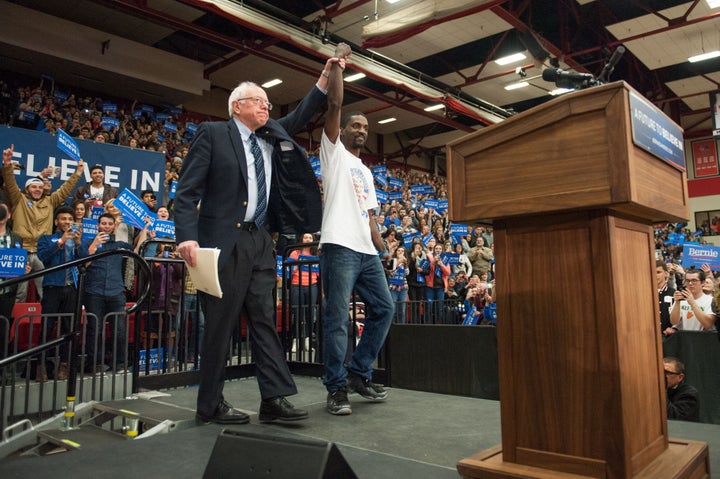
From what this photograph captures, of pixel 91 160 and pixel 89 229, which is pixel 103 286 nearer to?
pixel 89 229

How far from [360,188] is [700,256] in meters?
5.62

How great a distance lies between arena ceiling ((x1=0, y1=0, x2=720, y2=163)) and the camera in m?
10.2

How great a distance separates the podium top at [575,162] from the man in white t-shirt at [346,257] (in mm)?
1323

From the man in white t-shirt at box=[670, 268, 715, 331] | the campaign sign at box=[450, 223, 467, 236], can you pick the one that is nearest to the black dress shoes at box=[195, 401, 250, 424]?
the man in white t-shirt at box=[670, 268, 715, 331]

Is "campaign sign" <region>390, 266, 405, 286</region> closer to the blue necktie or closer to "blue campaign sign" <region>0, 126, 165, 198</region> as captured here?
"blue campaign sign" <region>0, 126, 165, 198</region>

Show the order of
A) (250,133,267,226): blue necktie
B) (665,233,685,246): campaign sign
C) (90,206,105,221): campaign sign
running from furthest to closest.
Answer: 1. (665,233,685,246): campaign sign
2. (90,206,105,221): campaign sign
3. (250,133,267,226): blue necktie

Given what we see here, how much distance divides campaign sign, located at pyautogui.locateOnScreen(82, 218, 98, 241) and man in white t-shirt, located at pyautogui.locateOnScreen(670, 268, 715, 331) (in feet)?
19.6

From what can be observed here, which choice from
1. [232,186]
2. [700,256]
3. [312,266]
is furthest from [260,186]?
[700,256]

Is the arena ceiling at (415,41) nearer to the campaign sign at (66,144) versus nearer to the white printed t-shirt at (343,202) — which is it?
the campaign sign at (66,144)

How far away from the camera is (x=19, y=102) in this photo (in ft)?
32.9

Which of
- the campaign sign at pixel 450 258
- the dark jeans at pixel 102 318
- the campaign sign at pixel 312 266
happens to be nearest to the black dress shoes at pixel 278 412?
the campaign sign at pixel 312 266

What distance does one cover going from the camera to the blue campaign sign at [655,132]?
4.87 ft

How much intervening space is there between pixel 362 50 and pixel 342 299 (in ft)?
32.1

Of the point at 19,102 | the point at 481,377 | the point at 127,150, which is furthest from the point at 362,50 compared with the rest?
the point at 481,377
